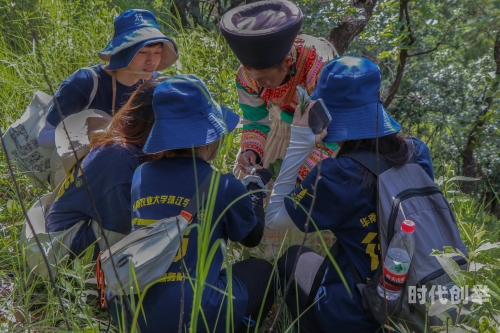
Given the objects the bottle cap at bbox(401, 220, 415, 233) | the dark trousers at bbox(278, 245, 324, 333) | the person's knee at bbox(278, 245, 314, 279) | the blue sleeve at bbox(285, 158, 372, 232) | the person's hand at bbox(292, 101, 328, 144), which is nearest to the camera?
the bottle cap at bbox(401, 220, 415, 233)

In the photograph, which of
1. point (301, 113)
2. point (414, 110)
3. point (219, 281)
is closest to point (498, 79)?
point (414, 110)

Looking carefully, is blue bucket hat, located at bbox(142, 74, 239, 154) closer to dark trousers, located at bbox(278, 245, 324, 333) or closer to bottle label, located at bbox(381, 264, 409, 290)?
dark trousers, located at bbox(278, 245, 324, 333)

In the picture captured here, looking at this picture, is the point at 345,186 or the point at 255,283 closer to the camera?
the point at 345,186

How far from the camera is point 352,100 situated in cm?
215

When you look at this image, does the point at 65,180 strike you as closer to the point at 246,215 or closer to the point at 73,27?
the point at 246,215

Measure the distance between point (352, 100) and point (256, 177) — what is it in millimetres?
537

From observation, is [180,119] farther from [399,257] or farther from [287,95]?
[399,257]

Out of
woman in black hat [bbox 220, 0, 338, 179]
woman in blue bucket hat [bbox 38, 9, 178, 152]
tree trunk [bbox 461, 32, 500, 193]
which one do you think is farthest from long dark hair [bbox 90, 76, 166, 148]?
tree trunk [bbox 461, 32, 500, 193]

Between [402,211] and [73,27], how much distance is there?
3.73 metres

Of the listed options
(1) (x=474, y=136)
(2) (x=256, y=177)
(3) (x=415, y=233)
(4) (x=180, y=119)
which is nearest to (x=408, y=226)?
(3) (x=415, y=233)

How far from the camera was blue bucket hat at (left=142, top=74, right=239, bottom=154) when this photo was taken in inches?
82.8

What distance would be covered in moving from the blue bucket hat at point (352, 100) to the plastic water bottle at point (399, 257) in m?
0.38

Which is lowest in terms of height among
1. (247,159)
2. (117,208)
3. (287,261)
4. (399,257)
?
(287,261)

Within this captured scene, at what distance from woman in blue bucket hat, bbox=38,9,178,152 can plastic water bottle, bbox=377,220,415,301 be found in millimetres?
1953
